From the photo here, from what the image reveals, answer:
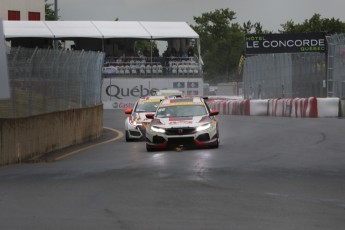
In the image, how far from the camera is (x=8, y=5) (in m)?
75.6

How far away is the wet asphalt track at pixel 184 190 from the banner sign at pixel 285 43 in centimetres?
4120

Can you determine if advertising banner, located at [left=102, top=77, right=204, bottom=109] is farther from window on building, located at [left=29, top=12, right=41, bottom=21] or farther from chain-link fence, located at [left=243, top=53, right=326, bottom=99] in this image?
window on building, located at [left=29, top=12, right=41, bottom=21]

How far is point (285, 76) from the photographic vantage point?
140 ft

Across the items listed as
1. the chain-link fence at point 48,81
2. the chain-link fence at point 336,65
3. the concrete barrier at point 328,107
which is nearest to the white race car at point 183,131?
the chain-link fence at point 48,81

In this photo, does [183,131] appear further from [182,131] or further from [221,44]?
[221,44]

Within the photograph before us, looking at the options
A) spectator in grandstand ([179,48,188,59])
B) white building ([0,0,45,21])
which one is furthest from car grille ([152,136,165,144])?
white building ([0,0,45,21])

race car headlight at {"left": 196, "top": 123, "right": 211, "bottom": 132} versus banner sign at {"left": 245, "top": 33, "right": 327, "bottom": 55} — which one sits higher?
banner sign at {"left": 245, "top": 33, "right": 327, "bottom": 55}

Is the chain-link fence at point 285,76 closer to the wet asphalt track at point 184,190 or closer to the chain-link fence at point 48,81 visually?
the chain-link fence at point 48,81

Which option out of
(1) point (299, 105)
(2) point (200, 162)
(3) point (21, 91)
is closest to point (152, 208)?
(2) point (200, 162)

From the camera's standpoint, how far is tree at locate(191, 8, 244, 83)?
107375 millimetres

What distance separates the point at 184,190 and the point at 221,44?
319ft

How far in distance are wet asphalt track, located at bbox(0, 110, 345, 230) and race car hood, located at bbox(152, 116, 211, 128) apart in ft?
2.94

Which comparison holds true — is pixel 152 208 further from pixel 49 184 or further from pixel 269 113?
pixel 269 113

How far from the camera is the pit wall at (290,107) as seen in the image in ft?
111
